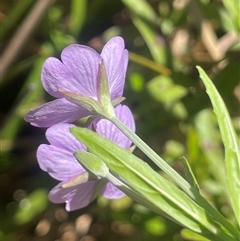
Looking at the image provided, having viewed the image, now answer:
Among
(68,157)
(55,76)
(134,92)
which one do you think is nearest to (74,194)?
(68,157)

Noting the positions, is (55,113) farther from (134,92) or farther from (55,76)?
(134,92)

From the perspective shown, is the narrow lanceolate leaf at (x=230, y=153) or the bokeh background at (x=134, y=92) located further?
the bokeh background at (x=134, y=92)

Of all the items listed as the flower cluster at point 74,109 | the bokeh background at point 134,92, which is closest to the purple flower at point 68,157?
the flower cluster at point 74,109

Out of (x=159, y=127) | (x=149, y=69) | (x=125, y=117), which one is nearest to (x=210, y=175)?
(x=159, y=127)

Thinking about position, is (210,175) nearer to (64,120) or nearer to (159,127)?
(159,127)

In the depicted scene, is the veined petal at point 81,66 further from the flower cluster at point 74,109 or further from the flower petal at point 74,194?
the flower petal at point 74,194

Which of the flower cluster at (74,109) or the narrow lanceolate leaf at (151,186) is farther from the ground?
the flower cluster at (74,109)

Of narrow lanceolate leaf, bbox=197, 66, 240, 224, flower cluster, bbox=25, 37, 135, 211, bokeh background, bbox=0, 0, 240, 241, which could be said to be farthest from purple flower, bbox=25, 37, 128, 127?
bokeh background, bbox=0, 0, 240, 241

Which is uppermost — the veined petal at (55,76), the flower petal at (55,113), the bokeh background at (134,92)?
the veined petal at (55,76)
